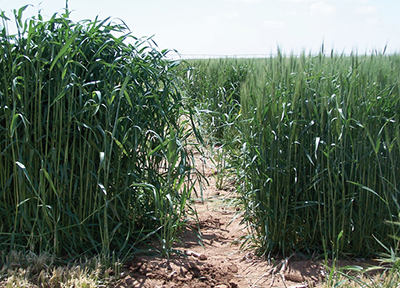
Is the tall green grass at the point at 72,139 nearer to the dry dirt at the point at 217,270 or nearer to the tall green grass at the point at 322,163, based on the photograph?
the dry dirt at the point at 217,270

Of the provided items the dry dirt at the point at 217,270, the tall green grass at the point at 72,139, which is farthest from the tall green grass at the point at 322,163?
the tall green grass at the point at 72,139

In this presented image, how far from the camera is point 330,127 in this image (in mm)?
2740

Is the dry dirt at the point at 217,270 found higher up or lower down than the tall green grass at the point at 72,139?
lower down

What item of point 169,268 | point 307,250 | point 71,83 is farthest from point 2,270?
point 307,250

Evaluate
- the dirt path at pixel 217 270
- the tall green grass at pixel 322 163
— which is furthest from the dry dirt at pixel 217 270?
the tall green grass at pixel 322 163

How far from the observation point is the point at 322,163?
2758mm

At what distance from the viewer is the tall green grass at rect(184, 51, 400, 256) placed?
108 inches

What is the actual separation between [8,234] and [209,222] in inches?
66.6

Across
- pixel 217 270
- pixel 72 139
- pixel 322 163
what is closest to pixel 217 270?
pixel 217 270

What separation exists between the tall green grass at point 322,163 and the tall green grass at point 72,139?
601 mm

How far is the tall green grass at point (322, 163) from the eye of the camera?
275cm

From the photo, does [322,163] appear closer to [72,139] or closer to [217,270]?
[217,270]

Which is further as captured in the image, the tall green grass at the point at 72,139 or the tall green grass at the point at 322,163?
the tall green grass at the point at 322,163

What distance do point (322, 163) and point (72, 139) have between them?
172 centimetres
